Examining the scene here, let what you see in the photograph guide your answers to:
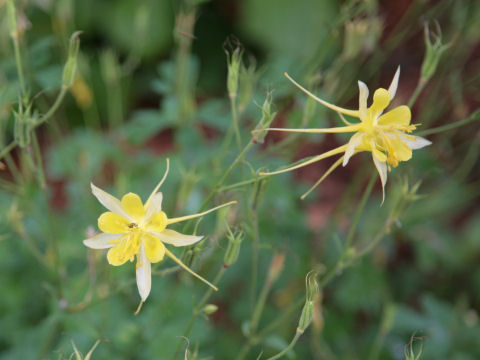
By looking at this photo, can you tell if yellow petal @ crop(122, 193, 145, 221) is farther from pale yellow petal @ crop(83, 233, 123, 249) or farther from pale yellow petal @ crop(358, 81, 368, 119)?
pale yellow petal @ crop(358, 81, 368, 119)

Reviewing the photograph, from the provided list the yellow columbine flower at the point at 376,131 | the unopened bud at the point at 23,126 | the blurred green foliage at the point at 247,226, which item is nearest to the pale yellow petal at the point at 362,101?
the yellow columbine flower at the point at 376,131

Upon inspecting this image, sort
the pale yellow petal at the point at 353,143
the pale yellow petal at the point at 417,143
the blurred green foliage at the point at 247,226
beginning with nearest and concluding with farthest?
the pale yellow petal at the point at 353,143
the pale yellow petal at the point at 417,143
the blurred green foliage at the point at 247,226

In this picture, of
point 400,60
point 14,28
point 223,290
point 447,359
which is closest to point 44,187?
point 14,28

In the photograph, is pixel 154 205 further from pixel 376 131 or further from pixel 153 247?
pixel 376 131

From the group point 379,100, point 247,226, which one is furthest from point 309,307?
point 379,100

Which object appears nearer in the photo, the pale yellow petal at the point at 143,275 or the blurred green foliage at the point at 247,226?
the pale yellow petal at the point at 143,275

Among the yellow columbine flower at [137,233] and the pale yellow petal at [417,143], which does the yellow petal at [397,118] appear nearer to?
the pale yellow petal at [417,143]

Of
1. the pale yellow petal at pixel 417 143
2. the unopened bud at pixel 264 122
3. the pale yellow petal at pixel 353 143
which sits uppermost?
the pale yellow petal at pixel 417 143

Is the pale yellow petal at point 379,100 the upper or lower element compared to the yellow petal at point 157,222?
upper
